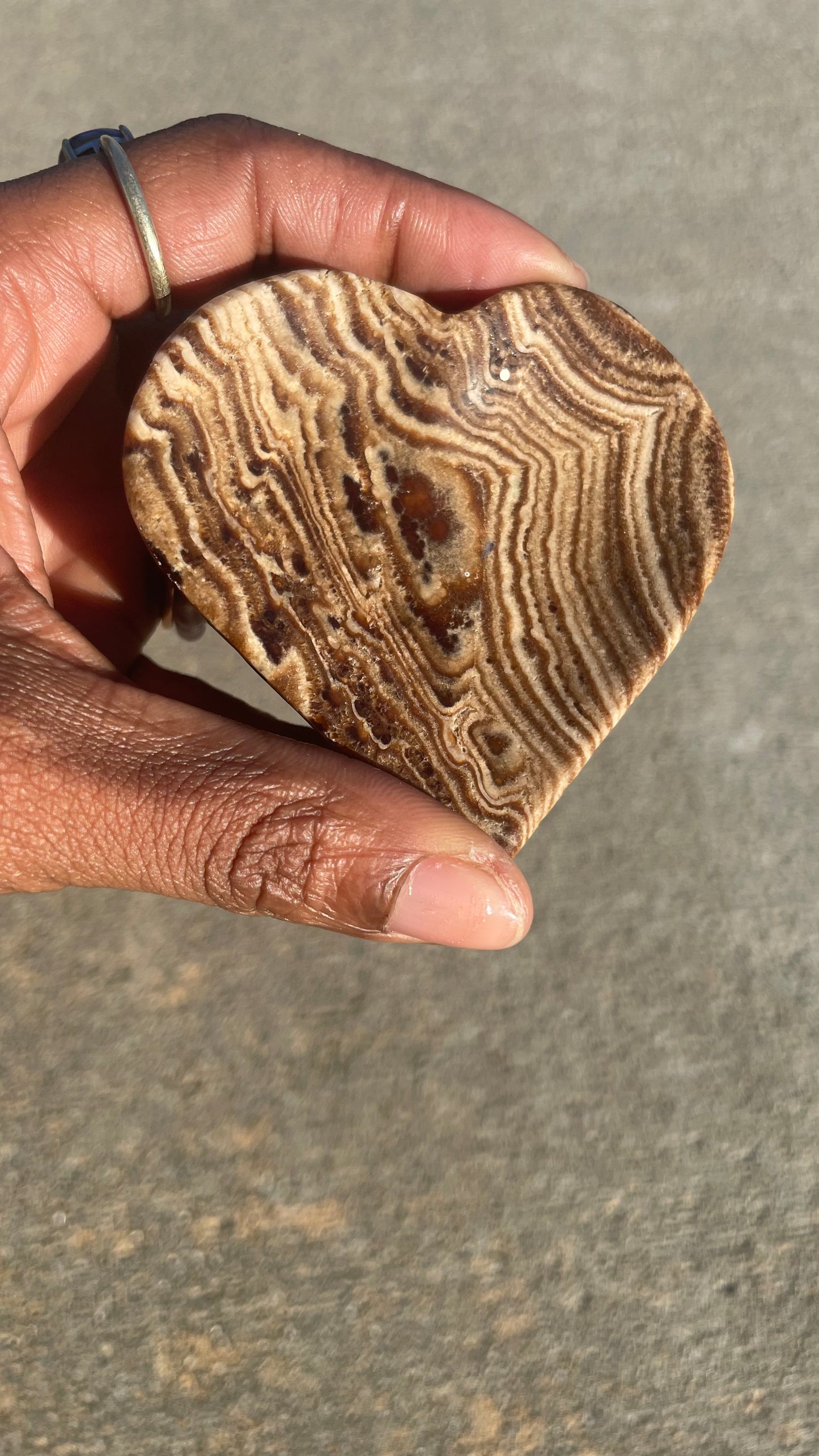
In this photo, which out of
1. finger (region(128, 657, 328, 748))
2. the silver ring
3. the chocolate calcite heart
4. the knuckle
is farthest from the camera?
finger (region(128, 657, 328, 748))

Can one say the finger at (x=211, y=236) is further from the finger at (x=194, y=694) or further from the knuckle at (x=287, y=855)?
the knuckle at (x=287, y=855)

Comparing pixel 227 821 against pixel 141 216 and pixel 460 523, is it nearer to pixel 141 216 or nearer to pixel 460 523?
pixel 460 523

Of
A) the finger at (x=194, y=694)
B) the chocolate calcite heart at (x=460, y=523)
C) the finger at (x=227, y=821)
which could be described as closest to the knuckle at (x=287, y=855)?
the finger at (x=227, y=821)

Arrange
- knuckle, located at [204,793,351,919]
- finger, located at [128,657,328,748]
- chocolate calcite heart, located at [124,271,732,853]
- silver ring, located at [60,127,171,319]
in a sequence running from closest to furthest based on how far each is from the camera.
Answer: knuckle, located at [204,793,351,919], chocolate calcite heart, located at [124,271,732,853], silver ring, located at [60,127,171,319], finger, located at [128,657,328,748]

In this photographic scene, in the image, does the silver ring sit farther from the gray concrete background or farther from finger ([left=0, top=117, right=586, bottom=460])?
the gray concrete background

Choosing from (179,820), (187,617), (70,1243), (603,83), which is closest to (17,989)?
(70,1243)

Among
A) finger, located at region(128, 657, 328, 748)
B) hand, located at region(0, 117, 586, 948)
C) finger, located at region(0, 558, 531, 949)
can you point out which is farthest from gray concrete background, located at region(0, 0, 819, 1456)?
finger, located at region(0, 558, 531, 949)
